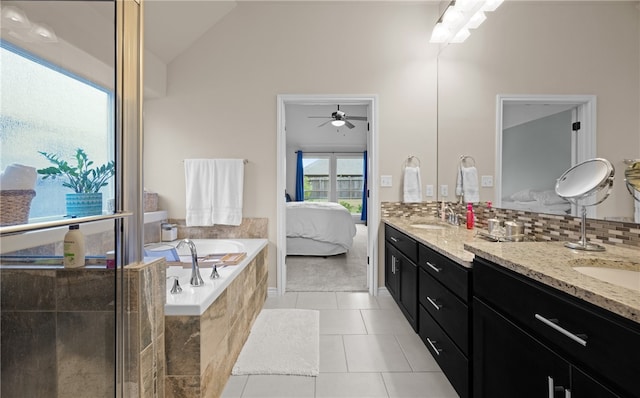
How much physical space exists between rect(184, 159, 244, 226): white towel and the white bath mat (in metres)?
1.05

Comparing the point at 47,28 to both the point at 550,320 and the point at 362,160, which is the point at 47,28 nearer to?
the point at 550,320

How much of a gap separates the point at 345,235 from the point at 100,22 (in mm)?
3989

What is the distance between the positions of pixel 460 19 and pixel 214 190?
8.91ft

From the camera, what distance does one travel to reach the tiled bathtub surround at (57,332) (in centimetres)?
67

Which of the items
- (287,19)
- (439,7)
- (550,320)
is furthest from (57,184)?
(439,7)

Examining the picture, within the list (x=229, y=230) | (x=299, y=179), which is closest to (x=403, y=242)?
(x=229, y=230)

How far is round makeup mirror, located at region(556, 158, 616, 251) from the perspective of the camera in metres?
1.23

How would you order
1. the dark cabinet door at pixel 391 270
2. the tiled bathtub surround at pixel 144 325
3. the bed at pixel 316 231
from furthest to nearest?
1. the bed at pixel 316 231
2. the dark cabinet door at pixel 391 270
3. the tiled bathtub surround at pixel 144 325

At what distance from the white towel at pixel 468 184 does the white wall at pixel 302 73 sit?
33 cm

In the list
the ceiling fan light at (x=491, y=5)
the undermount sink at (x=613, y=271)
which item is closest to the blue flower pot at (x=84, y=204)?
the undermount sink at (x=613, y=271)

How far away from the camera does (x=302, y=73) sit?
2.93 metres

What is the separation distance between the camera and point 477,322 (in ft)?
4.07

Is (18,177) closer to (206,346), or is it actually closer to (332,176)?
(206,346)

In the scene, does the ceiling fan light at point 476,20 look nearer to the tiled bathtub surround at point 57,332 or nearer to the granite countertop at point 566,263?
the granite countertop at point 566,263
